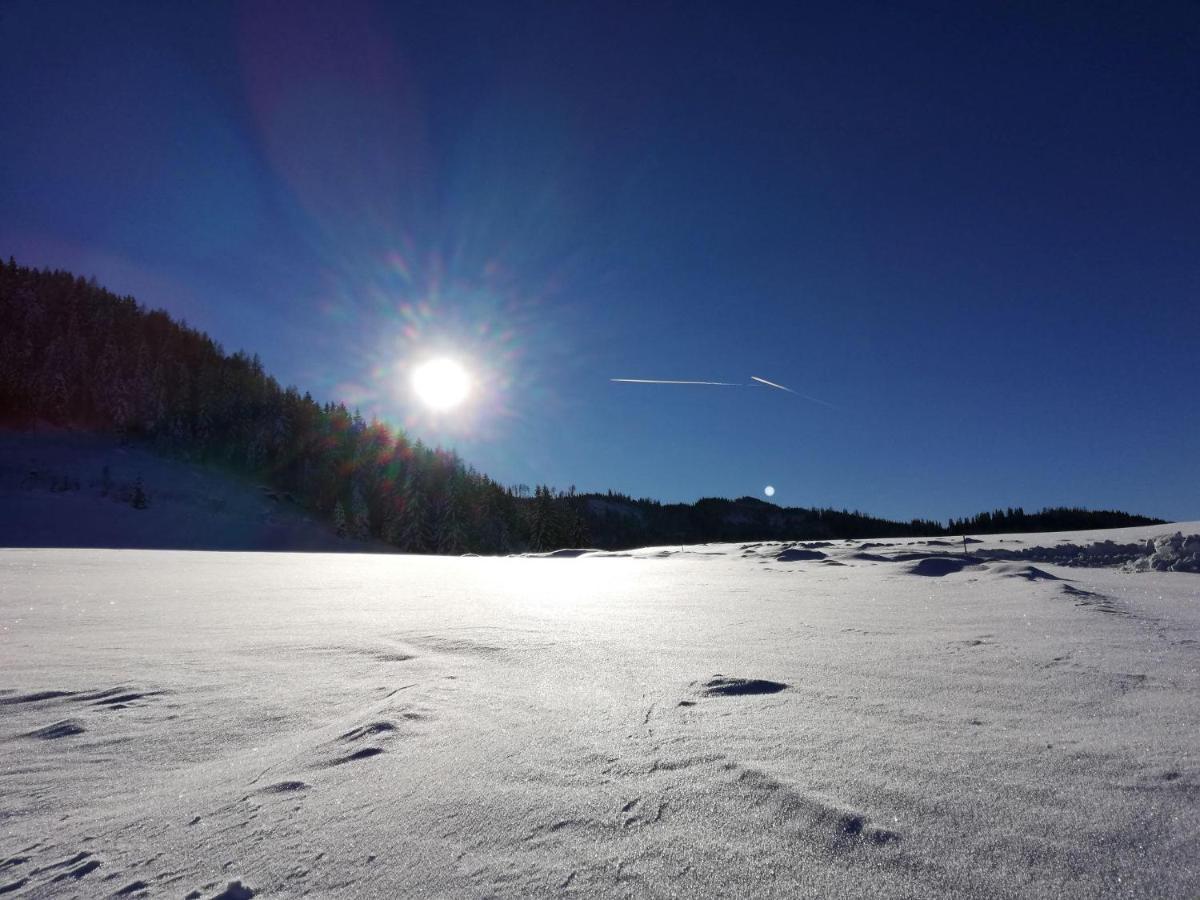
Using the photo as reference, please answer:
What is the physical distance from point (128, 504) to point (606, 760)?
3429 centimetres

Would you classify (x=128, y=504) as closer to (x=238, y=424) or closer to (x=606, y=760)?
(x=238, y=424)

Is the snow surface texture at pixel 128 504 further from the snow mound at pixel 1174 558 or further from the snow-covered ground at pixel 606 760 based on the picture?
the snow mound at pixel 1174 558

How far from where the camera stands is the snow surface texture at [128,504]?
23453 millimetres

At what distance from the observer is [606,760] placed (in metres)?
1.27

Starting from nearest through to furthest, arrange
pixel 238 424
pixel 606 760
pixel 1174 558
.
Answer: pixel 606 760 < pixel 1174 558 < pixel 238 424

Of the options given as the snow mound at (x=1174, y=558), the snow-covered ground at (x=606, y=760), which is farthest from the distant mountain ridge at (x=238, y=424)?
the snow-covered ground at (x=606, y=760)

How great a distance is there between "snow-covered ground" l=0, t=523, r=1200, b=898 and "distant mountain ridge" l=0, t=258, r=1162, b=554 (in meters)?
28.4

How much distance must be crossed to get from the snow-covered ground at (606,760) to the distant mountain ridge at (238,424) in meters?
28.4

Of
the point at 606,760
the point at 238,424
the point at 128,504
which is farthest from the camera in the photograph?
the point at 238,424

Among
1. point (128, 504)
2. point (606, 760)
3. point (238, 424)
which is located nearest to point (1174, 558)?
point (606, 760)

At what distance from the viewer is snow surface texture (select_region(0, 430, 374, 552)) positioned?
76.9 ft

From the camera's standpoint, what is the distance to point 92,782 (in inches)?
48.3

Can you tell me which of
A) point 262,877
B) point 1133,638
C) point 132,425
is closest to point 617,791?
point 262,877

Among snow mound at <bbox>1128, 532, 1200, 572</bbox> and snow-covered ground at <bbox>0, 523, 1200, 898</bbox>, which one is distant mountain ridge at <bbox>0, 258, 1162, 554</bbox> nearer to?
snow mound at <bbox>1128, 532, 1200, 572</bbox>
